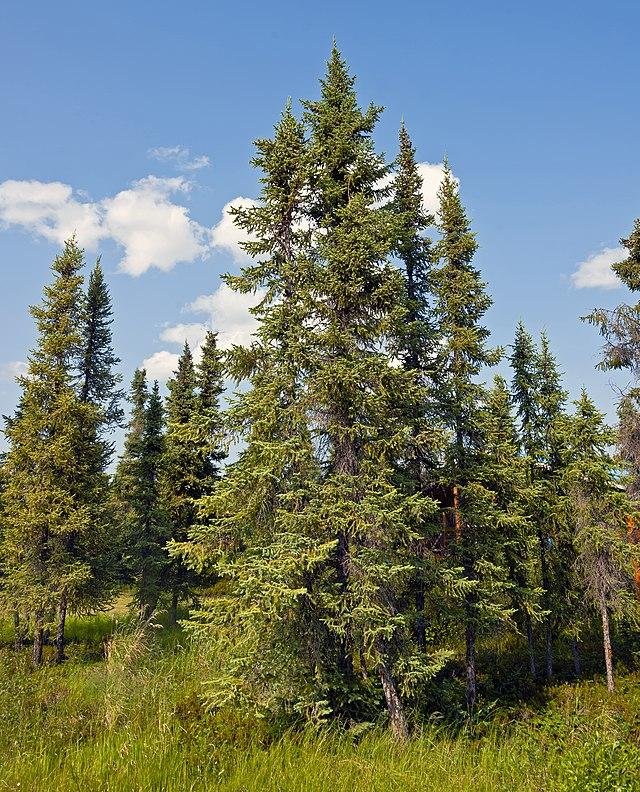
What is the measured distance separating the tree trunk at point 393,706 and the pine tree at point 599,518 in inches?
577

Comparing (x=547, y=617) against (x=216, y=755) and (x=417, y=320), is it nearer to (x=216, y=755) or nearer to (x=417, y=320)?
(x=417, y=320)

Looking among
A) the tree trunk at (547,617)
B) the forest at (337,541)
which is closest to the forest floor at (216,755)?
the forest at (337,541)

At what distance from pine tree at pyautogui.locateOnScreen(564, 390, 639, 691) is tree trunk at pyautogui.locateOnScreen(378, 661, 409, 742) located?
577 inches

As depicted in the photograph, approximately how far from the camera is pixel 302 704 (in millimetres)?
10438

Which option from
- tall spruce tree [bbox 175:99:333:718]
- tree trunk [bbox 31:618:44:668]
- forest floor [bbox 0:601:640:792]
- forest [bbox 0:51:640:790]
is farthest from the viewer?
tree trunk [bbox 31:618:44:668]

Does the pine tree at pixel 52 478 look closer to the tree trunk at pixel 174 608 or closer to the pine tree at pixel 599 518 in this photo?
the tree trunk at pixel 174 608

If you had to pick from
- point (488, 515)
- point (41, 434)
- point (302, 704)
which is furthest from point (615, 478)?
point (41, 434)

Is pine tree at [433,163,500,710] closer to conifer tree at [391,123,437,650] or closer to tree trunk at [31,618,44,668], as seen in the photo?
conifer tree at [391,123,437,650]

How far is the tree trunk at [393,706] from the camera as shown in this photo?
423 inches

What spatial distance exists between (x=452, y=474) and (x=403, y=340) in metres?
5.01

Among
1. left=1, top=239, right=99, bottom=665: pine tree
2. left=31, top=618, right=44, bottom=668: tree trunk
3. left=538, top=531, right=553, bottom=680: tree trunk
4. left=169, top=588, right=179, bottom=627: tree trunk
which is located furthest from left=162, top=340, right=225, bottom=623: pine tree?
left=538, top=531, right=553, bottom=680: tree trunk

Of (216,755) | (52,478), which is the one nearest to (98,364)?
(52,478)

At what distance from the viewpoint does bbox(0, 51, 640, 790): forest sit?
28.3 feet

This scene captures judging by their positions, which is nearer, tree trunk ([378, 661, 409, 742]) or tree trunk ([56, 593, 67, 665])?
tree trunk ([378, 661, 409, 742])
